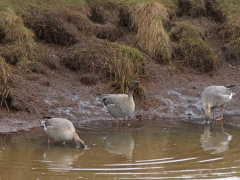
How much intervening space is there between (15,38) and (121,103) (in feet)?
10.9

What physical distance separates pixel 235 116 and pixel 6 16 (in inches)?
248

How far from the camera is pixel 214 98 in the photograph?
13.7 meters

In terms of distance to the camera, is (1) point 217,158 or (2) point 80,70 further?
(2) point 80,70

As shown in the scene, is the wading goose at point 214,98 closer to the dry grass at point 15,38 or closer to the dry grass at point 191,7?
the dry grass at point 191,7

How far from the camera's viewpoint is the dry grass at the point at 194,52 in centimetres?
1594

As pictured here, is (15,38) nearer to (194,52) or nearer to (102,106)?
(102,106)

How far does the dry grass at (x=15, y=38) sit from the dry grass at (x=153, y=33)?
3.22m

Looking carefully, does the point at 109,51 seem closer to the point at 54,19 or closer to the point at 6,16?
the point at 54,19

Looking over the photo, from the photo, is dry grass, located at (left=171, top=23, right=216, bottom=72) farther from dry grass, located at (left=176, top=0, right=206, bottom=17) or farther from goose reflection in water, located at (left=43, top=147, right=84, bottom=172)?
goose reflection in water, located at (left=43, top=147, right=84, bottom=172)

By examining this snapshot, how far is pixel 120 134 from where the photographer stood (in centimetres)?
1192

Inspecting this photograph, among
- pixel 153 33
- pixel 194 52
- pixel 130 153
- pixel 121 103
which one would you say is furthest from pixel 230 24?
pixel 130 153

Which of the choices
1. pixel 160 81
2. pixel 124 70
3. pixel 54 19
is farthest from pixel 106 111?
pixel 54 19

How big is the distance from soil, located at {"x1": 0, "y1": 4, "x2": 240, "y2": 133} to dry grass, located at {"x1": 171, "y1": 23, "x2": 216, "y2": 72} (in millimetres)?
222

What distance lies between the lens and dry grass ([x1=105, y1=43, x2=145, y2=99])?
13.9m
